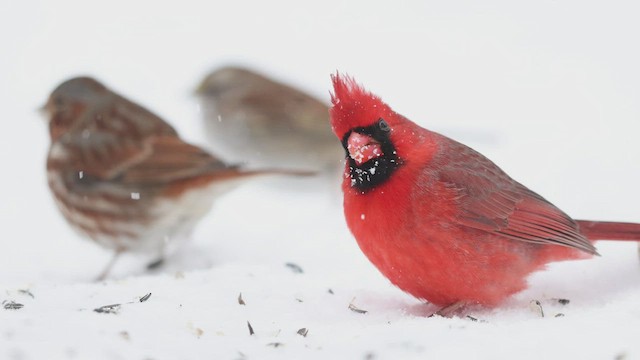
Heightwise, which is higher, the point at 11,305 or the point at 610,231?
the point at 610,231

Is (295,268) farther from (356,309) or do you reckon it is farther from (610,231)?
(610,231)

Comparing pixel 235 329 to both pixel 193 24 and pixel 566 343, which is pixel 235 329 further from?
pixel 193 24

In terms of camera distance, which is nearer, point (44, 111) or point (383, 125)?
point (383, 125)

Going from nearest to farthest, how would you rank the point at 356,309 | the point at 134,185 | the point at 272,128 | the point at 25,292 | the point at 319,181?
the point at 25,292, the point at 356,309, the point at 134,185, the point at 319,181, the point at 272,128

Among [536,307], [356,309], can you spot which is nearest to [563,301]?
[536,307]

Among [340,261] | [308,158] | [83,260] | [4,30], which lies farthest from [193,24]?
[340,261]

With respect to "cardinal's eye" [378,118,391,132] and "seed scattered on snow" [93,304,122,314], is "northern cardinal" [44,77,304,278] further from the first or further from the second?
"seed scattered on snow" [93,304,122,314]

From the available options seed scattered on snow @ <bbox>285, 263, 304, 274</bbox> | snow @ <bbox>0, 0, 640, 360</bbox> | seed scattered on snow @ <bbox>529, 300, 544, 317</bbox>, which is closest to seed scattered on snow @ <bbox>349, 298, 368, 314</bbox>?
snow @ <bbox>0, 0, 640, 360</bbox>
